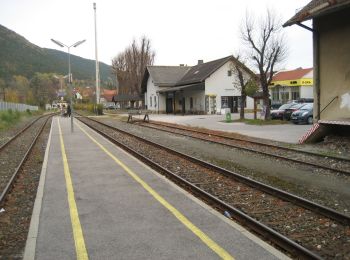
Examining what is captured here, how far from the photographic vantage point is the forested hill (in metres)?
137

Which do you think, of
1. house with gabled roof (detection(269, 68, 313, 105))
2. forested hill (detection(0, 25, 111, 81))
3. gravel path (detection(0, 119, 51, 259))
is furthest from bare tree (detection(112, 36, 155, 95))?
gravel path (detection(0, 119, 51, 259))

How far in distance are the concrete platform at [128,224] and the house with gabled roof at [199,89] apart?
3803 centimetres


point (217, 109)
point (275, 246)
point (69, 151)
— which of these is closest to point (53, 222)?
point (275, 246)

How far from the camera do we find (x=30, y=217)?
769 cm

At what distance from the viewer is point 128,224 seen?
6840mm

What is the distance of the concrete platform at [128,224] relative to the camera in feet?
18.3

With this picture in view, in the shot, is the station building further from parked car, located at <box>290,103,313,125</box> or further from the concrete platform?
parked car, located at <box>290,103,313,125</box>

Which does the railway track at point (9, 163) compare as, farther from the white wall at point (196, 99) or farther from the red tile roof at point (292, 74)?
the red tile roof at point (292, 74)

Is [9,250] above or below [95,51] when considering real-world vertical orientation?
below

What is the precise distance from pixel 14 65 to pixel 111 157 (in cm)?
13246

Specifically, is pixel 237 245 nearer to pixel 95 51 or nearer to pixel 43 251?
pixel 43 251

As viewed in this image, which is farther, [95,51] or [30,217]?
[95,51]

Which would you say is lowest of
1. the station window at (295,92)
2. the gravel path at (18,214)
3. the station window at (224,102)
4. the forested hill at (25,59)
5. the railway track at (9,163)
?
the gravel path at (18,214)

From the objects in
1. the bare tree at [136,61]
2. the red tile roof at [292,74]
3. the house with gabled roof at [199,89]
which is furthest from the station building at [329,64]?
the bare tree at [136,61]
